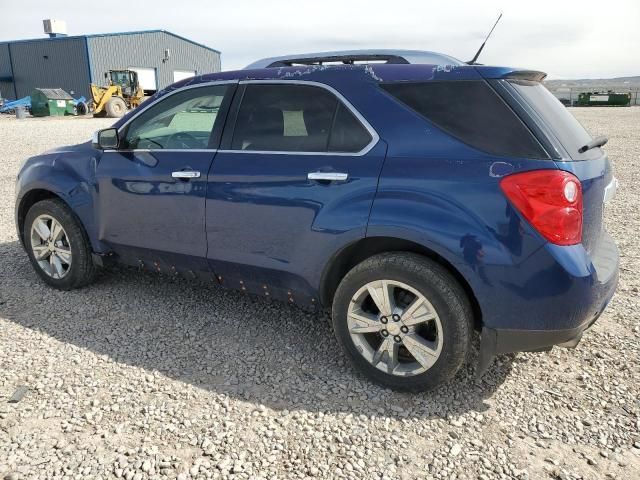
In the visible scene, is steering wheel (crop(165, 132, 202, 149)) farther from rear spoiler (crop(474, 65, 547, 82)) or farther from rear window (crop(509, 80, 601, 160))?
rear window (crop(509, 80, 601, 160))

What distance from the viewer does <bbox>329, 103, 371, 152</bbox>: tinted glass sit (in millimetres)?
2896

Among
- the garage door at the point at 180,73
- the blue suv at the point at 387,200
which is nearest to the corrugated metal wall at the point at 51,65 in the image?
the garage door at the point at 180,73

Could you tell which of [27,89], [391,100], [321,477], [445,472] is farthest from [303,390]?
[27,89]

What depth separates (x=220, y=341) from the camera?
3.57m

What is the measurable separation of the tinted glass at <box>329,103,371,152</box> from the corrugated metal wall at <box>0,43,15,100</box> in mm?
48369

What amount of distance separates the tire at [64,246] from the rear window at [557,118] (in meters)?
3.38

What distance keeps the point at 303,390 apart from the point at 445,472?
94 cm

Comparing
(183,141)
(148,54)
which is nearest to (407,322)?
(183,141)

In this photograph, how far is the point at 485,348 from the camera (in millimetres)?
2699

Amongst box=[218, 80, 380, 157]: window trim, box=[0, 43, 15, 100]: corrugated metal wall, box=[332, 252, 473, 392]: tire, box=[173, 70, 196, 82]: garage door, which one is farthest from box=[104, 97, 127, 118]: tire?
box=[332, 252, 473, 392]: tire

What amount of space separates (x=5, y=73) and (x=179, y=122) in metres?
47.8

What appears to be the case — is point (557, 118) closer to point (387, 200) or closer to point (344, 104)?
point (387, 200)

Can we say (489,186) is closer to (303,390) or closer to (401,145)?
(401,145)

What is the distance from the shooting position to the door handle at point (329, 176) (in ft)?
9.37
